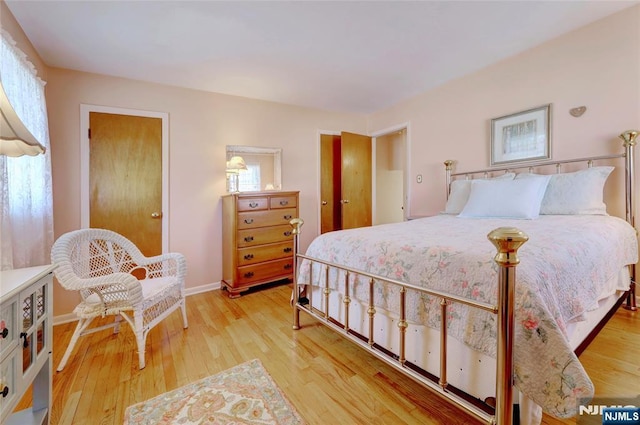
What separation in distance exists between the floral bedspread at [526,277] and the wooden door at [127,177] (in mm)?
2077

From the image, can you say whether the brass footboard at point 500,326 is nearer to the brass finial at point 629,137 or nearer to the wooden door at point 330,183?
the brass finial at point 629,137

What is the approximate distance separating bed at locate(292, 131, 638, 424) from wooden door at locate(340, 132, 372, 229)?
1990 mm

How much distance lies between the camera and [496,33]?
2240mm

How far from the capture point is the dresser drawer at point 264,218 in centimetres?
290

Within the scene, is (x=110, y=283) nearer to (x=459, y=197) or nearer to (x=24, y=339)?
(x=24, y=339)

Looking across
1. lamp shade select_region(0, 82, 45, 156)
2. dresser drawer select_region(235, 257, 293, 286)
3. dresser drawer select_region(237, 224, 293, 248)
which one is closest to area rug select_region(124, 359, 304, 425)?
lamp shade select_region(0, 82, 45, 156)

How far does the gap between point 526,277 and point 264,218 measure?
251 cm

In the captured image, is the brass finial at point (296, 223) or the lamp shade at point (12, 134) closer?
the lamp shade at point (12, 134)

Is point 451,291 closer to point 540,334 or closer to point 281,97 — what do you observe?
point 540,334

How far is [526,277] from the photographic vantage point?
93cm

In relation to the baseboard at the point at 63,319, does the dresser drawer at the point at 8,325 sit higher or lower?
higher

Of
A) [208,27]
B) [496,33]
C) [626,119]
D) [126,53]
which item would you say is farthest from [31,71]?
[626,119]

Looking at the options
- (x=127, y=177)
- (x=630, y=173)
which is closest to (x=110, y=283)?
(x=127, y=177)

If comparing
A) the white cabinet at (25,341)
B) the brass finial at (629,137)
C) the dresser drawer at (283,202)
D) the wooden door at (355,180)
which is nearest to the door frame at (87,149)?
the dresser drawer at (283,202)
